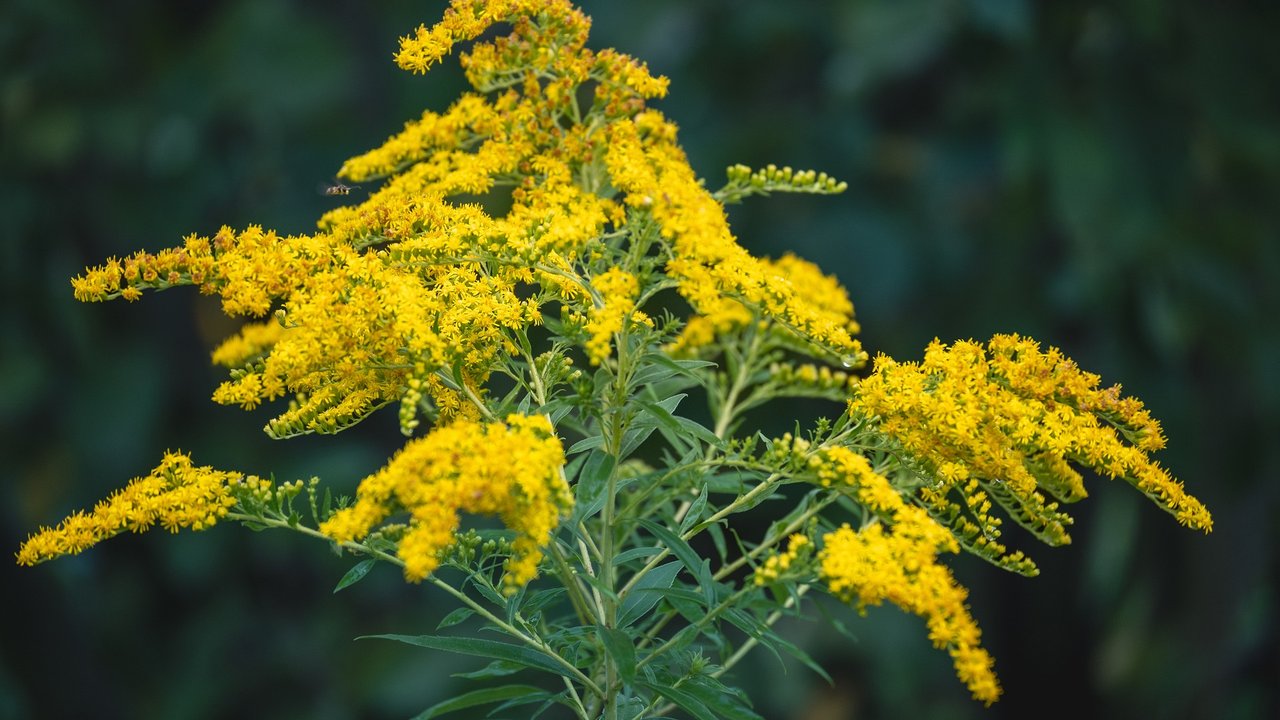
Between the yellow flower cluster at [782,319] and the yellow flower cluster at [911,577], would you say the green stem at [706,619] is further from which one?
the yellow flower cluster at [782,319]

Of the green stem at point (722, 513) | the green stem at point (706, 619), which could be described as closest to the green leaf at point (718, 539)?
the green stem at point (722, 513)

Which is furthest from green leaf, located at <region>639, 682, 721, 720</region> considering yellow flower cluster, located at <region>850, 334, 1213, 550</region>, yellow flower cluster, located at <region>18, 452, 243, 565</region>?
yellow flower cluster, located at <region>18, 452, 243, 565</region>

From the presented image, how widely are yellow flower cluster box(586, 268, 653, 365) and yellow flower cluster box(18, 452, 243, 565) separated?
2.33ft

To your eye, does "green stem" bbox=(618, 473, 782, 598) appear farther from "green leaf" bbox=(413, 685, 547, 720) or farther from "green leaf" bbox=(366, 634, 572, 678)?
"green leaf" bbox=(413, 685, 547, 720)

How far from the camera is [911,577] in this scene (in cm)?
176

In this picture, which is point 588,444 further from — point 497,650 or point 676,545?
point 497,650

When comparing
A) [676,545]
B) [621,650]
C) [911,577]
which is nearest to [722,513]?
[676,545]

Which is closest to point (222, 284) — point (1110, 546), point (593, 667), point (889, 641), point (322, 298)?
point (322, 298)

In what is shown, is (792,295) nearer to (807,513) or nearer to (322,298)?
(807,513)

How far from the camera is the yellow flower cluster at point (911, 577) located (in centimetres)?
169

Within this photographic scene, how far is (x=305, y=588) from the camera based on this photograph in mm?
7441

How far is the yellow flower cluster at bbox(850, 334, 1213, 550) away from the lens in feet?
6.51

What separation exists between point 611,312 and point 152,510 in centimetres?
90

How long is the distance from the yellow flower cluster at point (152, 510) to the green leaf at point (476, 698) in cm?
54
